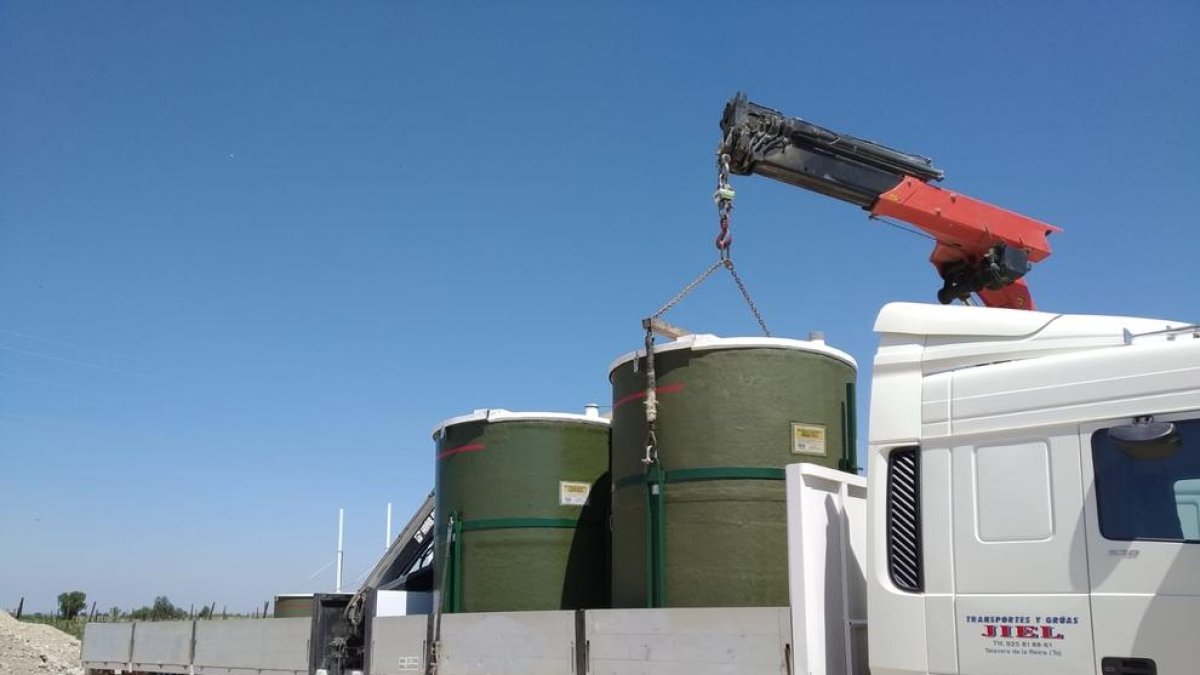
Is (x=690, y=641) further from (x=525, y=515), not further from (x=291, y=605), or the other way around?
(x=291, y=605)

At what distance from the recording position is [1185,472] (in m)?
4.61

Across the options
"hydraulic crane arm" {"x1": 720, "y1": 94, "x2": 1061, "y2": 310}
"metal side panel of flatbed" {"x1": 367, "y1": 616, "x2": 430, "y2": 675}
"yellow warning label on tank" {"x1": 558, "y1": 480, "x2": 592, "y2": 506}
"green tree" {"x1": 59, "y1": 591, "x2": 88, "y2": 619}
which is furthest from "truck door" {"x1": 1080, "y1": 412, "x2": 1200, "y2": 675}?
"green tree" {"x1": 59, "y1": 591, "x2": 88, "y2": 619}

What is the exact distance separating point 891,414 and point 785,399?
1510mm

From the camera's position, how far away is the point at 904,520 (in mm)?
5488

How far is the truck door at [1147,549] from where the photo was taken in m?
4.49

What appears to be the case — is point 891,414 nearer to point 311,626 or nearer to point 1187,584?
point 1187,584

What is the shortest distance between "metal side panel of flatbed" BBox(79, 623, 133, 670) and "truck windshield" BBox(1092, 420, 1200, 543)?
9248 millimetres

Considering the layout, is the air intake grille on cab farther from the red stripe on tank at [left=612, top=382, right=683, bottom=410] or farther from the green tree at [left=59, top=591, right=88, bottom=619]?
the green tree at [left=59, top=591, right=88, bottom=619]

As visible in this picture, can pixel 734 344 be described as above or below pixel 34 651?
above

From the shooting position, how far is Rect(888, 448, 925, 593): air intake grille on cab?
17.6ft

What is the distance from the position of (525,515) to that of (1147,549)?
5147 mm

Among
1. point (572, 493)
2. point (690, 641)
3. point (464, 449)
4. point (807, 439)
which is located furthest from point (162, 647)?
point (807, 439)

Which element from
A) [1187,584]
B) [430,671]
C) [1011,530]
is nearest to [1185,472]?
[1187,584]

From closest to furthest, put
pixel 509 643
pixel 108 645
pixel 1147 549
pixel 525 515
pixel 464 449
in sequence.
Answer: pixel 1147 549
pixel 509 643
pixel 525 515
pixel 464 449
pixel 108 645
